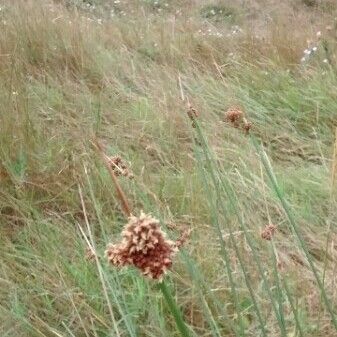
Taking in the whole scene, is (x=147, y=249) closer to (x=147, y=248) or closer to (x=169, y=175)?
(x=147, y=248)

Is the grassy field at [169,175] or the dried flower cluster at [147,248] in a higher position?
the dried flower cluster at [147,248]

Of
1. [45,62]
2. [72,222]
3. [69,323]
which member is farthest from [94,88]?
[69,323]

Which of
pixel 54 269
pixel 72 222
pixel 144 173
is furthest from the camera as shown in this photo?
pixel 144 173

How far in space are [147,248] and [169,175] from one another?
1.58 m

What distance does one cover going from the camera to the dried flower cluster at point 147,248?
62 cm

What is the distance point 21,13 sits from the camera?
11.7 ft

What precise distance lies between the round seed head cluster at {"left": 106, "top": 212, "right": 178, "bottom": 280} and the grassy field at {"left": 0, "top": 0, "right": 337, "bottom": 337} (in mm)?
63

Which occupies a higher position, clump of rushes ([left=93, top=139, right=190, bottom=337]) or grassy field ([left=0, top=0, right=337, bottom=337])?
clump of rushes ([left=93, top=139, right=190, bottom=337])

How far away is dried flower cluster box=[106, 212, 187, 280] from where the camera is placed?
2.03 ft

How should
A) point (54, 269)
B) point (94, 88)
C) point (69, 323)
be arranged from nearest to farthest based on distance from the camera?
point (69, 323) < point (54, 269) < point (94, 88)

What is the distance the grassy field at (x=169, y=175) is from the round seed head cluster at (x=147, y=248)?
0.06 m

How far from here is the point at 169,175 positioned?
2.20 metres

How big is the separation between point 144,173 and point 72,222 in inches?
12.3

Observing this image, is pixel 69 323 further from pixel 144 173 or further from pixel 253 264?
pixel 144 173
